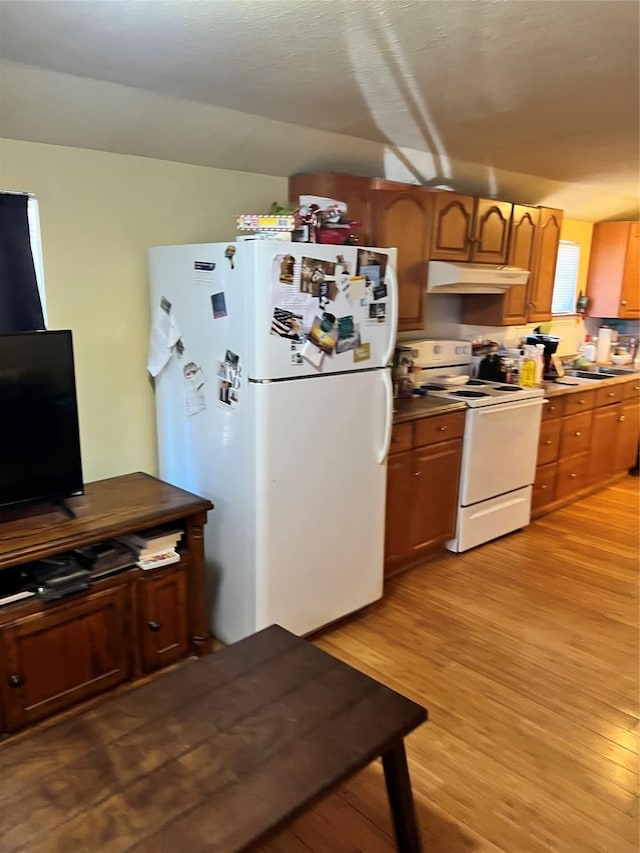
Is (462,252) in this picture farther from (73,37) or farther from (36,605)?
(36,605)

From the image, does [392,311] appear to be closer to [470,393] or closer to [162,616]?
[470,393]

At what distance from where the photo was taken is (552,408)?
167 inches

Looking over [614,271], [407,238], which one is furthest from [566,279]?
[407,238]

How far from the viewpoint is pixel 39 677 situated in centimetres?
215


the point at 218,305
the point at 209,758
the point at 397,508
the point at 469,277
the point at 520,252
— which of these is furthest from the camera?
the point at 520,252

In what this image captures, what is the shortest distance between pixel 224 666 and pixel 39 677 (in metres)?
0.82

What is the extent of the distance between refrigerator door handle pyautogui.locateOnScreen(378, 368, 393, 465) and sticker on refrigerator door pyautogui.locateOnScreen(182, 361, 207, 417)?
2.66ft

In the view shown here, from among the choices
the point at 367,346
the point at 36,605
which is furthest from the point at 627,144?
the point at 36,605

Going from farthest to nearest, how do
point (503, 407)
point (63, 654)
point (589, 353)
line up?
point (589, 353) → point (503, 407) → point (63, 654)

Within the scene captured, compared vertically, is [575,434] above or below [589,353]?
below

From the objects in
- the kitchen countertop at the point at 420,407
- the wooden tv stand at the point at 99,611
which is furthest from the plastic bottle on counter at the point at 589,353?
the wooden tv stand at the point at 99,611

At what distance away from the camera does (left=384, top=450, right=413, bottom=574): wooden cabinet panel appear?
3230 millimetres

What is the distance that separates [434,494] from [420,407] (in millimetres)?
503

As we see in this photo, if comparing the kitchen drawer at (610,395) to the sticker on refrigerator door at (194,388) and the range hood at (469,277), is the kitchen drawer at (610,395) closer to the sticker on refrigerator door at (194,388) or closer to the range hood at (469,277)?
the range hood at (469,277)
